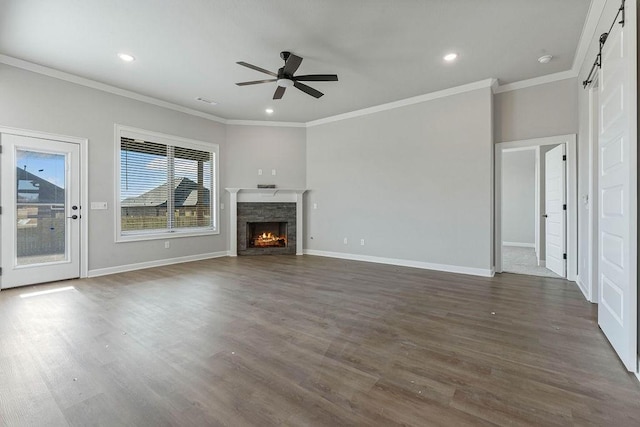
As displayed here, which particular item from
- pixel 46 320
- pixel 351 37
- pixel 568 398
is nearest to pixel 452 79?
pixel 351 37

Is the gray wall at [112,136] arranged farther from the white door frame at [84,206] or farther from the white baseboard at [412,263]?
the white baseboard at [412,263]

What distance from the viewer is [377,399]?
1.64 meters

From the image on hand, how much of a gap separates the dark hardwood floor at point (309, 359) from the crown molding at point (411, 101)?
10.3ft

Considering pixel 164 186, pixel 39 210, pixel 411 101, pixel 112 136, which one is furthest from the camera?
pixel 164 186

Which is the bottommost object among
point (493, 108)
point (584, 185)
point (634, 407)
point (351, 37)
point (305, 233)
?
point (634, 407)

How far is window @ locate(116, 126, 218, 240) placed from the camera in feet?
16.6

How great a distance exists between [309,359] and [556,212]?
4919mm

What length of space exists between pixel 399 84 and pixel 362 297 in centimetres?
341

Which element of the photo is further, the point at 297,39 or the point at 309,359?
the point at 297,39

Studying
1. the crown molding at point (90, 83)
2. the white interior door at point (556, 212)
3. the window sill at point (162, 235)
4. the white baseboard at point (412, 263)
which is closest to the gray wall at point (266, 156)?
the crown molding at point (90, 83)

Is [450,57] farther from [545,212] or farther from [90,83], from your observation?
[90,83]

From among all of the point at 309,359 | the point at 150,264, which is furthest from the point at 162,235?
the point at 309,359

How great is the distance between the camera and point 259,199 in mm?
A: 6660

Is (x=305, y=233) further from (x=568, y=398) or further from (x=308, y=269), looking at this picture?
(x=568, y=398)
